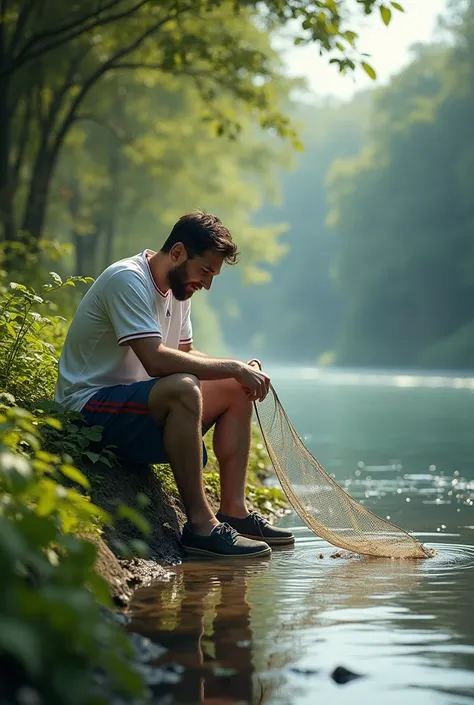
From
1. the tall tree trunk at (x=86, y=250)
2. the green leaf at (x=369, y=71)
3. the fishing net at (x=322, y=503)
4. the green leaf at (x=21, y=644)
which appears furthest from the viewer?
the tall tree trunk at (x=86, y=250)

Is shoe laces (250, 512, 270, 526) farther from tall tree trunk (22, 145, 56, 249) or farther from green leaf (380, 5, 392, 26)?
tall tree trunk (22, 145, 56, 249)

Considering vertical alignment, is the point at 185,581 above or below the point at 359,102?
below

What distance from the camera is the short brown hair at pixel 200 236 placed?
6305 mm

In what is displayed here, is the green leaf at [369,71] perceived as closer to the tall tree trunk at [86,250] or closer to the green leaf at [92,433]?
the green leaf at [92,433]

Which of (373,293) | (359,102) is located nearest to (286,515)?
(373,293)

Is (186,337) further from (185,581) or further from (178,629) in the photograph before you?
(178,629)

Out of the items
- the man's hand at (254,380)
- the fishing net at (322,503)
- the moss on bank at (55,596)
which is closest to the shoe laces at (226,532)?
the fishing net at (322,503)

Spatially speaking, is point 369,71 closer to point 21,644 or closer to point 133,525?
point 133,525

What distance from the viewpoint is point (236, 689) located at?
149 inches

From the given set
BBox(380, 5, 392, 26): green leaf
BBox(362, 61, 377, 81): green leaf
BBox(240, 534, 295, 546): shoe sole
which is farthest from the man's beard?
BBox(362, 61, 377, 81): green leaf

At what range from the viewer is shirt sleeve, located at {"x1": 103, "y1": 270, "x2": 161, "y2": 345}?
6121 millimetres

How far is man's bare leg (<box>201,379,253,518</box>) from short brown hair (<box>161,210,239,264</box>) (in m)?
0.79

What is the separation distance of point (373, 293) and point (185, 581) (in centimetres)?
6237

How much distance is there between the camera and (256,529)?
692 cm
